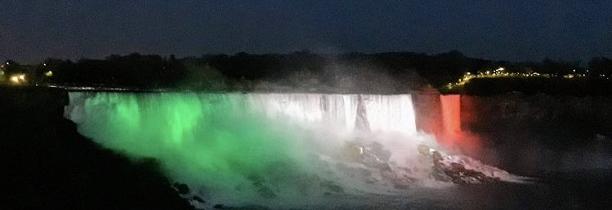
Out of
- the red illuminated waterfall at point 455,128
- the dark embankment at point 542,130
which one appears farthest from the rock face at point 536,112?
the red illuminated waterfall at point 455,128

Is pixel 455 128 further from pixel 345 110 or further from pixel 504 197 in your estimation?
pixel 504 197

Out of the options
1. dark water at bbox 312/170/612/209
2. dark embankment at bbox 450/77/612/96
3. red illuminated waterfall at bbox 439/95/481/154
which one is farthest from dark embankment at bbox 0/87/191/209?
dark embankment at bbox 450/77/612/96

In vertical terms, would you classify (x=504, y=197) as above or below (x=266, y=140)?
below

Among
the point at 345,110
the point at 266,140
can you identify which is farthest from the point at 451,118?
the point at 266,140

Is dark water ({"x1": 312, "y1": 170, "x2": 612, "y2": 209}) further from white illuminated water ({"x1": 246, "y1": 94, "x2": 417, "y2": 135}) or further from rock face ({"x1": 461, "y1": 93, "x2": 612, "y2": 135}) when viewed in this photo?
rock face ({"x1": 461, "y1": 93, "x2": 612, "y2": 135})

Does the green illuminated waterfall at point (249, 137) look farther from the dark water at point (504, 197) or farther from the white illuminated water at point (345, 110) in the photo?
the dark water at point (504, 197)
